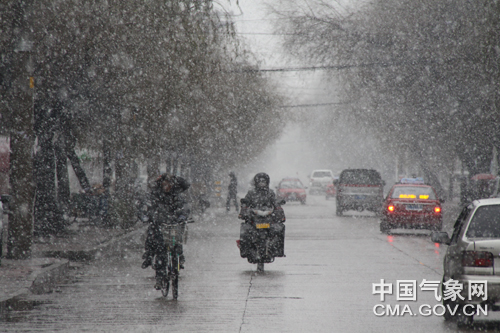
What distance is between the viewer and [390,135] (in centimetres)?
4522

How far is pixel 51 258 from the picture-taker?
583 inches

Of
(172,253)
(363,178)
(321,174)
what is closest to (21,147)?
(172,253)

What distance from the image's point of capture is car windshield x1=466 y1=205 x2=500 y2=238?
28.1 ft

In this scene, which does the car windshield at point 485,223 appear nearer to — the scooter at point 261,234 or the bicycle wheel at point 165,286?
the bicycle wheel at point 165,286

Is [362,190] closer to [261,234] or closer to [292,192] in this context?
[292,192]

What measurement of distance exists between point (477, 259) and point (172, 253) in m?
4.57

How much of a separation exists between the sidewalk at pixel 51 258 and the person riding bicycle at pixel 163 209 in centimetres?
167

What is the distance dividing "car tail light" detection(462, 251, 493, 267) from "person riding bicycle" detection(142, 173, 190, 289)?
14.6ft

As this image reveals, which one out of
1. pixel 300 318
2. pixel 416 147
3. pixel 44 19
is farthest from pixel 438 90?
pixel 300 318

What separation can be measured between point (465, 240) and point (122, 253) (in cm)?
1113

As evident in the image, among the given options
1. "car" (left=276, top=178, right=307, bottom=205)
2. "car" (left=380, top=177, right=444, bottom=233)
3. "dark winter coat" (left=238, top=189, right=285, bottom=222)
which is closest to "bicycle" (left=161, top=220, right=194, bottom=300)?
"dark winter coat" (left=238, top=189, right=285, bottom=222)

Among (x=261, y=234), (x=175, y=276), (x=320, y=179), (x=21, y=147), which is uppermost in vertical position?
(x=320, y=179)

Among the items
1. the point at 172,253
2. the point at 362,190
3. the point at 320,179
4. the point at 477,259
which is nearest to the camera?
the point at 477,259

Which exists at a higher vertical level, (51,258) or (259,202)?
(259,202)
